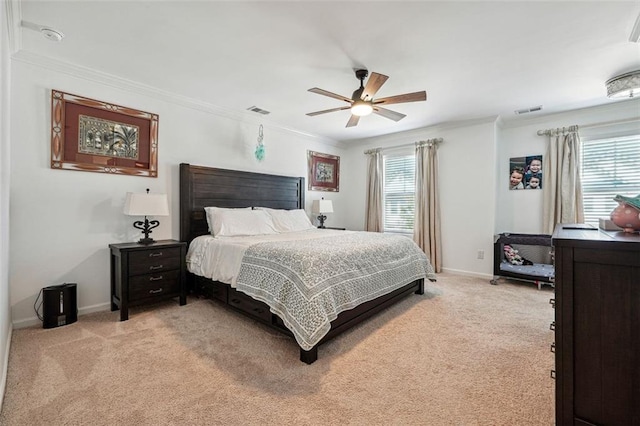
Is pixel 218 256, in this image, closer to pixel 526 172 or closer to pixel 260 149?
pixel 260 149

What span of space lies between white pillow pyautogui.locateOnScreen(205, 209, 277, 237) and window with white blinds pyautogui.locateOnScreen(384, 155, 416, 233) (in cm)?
272

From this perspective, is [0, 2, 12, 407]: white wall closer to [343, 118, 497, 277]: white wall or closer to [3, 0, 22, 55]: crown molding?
[3, 0, 22, 55]: crown molding

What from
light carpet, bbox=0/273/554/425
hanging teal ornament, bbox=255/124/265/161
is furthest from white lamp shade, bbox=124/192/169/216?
hanging teal ornament, bbox=255/124/265/161

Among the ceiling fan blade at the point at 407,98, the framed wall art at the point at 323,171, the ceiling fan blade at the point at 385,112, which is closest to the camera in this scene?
the ceiling fan blade at the point at 407,98

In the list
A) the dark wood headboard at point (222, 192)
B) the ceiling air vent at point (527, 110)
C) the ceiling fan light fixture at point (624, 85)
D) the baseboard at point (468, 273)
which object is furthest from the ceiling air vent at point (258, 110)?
the ceiling fan light fixture at point (624, 85)

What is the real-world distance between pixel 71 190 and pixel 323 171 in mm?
4011

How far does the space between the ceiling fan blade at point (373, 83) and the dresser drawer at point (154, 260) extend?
2.68 meters

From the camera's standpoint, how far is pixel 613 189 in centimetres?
392

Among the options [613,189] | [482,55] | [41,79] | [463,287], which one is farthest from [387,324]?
[41,79]

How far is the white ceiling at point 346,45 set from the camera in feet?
6.77

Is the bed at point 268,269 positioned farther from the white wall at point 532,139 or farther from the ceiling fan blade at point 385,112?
the white wall at point 532,139

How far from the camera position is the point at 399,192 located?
18.5 feet

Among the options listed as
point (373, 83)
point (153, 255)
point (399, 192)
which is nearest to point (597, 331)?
point (373, 83)

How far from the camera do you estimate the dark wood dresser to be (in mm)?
1084
